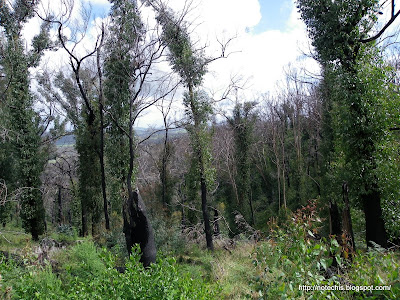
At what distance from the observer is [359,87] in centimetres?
724

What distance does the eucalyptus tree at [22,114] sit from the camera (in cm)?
1314

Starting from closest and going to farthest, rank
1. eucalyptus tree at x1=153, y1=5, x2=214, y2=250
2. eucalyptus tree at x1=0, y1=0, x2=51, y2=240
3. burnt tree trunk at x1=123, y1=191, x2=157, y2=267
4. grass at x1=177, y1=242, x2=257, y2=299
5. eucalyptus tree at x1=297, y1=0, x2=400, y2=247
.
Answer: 1. grass at x1=177, y1=242, x2=257, y2=299
2. burnt tree trunk at x1=123, y1=191, x2=157, y2=267
3. eucalyptus tree at x1=297, y1=0, x2=400, y2=247
4. eucalyptus tree at x1=153, y1=5, x2=214, y2=250
5. eucalyptus tree at x1=0, y1=0, x2=51, y2=240

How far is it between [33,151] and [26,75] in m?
3.88

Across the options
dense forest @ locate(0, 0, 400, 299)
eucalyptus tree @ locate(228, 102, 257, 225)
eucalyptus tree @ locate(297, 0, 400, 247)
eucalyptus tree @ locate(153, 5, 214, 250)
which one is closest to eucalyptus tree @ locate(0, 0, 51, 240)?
dense forest @ locate(0, 0, 400, 299)

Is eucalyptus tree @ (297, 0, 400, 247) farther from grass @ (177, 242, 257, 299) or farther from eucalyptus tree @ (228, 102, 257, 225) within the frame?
eucalyptus tree @ (228, 102, 257, 225)

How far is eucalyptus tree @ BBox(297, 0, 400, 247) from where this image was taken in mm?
7219

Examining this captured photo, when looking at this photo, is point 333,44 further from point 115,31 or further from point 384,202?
point 115,31

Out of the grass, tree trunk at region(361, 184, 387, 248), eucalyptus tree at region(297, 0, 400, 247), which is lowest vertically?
the grass

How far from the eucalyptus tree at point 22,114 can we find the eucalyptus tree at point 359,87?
43.5 feet

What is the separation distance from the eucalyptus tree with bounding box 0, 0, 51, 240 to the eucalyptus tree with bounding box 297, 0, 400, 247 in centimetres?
1326

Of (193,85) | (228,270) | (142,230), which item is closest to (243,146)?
(193,85)

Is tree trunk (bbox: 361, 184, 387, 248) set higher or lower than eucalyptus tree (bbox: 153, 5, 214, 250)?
lower

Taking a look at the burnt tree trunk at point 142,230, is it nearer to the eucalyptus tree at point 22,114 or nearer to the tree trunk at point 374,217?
the tree trunk at point 374,217

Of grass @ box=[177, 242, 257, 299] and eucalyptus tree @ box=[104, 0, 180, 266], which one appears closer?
grass @ box=[177, 242, 257, 299]
